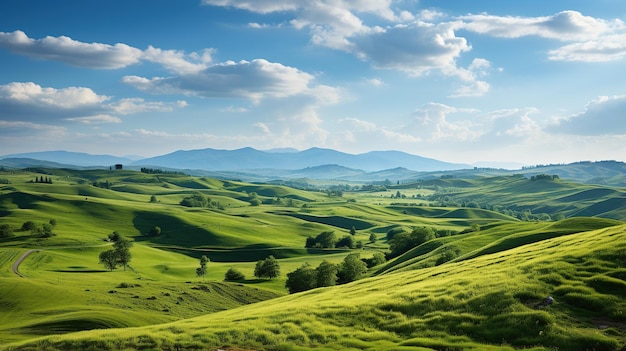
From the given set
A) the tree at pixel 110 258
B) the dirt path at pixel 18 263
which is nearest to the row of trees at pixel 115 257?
the tree at pixel 110 258

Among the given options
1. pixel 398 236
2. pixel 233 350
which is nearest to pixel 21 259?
pixel 398 236

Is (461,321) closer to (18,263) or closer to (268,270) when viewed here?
(268,270)

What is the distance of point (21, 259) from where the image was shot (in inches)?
5778

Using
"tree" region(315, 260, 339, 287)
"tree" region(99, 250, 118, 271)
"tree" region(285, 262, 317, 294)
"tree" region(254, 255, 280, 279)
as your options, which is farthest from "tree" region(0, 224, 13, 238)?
"tree" region(315, 260, 339, 287)

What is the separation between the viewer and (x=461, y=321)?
28.3m

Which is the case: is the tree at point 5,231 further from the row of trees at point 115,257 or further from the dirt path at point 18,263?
the row of trees at point 115,257

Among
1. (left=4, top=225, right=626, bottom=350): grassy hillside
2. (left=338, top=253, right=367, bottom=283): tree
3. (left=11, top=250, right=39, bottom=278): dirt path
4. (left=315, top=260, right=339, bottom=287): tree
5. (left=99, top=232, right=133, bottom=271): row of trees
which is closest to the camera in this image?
(left=4, top=225, right=626, bottom=350): grassy hillside

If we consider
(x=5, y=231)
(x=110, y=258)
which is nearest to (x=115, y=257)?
(x=110, y=258)

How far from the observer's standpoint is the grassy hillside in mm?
25344

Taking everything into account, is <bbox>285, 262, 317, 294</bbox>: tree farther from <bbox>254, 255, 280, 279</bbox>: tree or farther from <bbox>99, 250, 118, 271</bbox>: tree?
<bbox>99, 250, 118, 271</bbox>: tree

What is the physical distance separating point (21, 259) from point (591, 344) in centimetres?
16745

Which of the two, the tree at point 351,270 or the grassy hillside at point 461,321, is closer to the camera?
the grassy hillside at point 461,321

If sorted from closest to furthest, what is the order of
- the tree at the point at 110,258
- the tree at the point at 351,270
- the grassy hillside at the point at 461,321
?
1. the grassy hillside at the point at 461,321
2. the tree at the point at 351,270
3. the tree at the point at 110,258

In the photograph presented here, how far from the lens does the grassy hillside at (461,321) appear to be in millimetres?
25344
